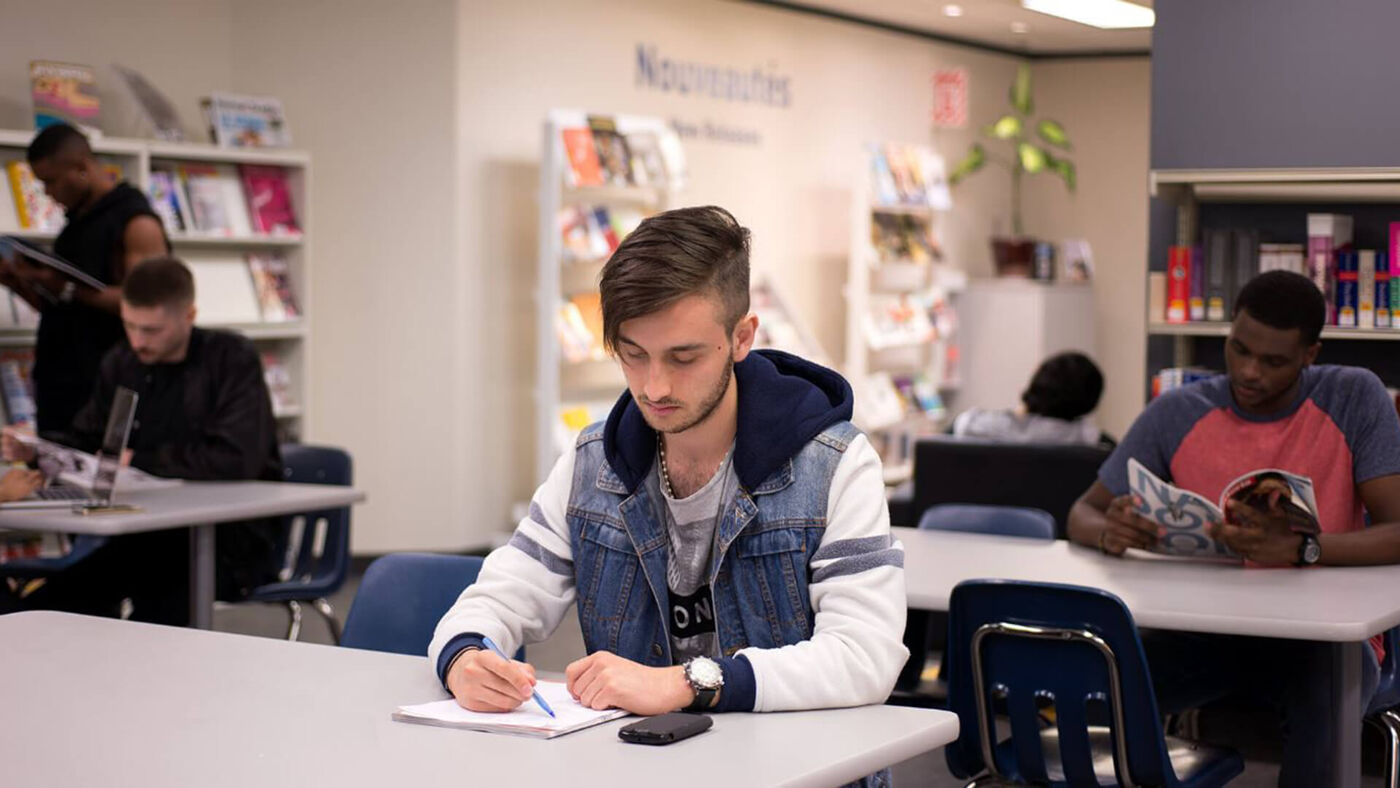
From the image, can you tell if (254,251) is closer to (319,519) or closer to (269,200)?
(269,200)

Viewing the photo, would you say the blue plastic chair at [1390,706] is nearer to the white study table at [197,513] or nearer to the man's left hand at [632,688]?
the man's left hand at [632,688]

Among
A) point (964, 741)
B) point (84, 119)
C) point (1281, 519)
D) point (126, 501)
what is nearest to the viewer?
point (964, 741)

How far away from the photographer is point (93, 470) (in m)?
4.35

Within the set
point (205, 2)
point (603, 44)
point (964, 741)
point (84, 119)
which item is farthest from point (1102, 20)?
point (964, 741)

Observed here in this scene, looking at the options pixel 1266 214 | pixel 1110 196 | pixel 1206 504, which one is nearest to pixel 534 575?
pixel 1206 504

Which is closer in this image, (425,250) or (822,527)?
(822,527)

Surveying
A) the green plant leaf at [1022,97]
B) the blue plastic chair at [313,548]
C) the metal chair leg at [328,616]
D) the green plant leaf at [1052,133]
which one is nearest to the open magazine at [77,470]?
the blue plastic chair at [313,548]

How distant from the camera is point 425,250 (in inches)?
Answer: 321

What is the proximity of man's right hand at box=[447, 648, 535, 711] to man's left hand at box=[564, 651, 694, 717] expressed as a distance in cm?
8

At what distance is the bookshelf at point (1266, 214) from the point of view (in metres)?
4.94

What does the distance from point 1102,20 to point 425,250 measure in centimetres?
396

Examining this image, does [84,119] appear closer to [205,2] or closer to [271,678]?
[205,2]

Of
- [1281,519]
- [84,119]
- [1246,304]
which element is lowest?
[1281,519]

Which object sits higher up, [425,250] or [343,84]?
[343,84]
